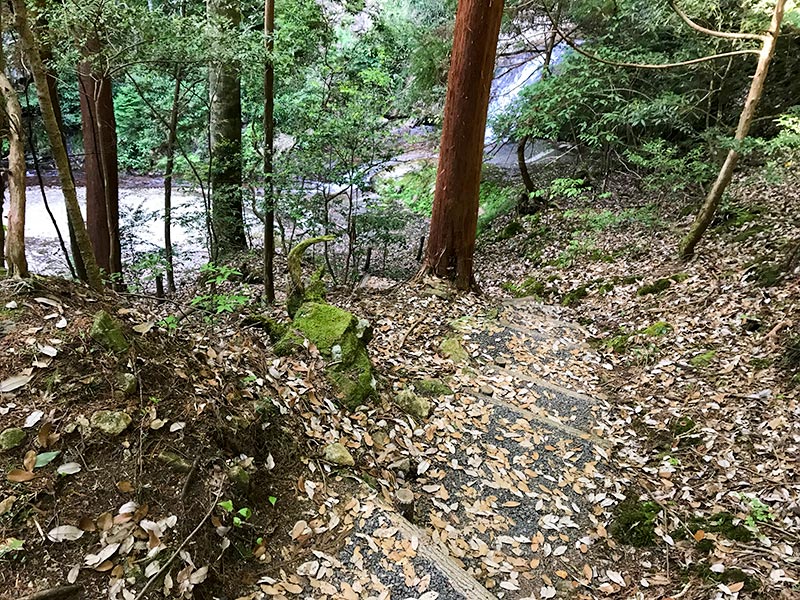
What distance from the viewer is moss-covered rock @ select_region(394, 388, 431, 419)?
4.07 meters

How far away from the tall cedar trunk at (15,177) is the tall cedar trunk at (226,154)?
4.85m

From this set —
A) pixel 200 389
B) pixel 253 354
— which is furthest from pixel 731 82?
pixel 200 389

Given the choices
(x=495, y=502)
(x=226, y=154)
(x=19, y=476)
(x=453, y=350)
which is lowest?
(x=495, y=502)

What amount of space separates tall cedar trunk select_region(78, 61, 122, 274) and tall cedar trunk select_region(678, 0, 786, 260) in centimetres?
800

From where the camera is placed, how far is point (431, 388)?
4.43 m

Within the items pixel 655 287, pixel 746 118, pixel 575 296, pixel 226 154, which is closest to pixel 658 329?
pixel 655 287

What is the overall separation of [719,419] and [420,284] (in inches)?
149

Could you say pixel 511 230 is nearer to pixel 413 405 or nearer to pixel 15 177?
pixel 413 405

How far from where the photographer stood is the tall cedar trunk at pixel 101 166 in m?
6.33

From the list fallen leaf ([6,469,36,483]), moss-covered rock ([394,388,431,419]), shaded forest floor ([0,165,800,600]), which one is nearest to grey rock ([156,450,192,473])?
shaded forest floor ([0,165,800,600])

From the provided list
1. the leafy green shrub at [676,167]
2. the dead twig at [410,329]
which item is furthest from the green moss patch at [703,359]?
the leafy green shrub at [676,167]

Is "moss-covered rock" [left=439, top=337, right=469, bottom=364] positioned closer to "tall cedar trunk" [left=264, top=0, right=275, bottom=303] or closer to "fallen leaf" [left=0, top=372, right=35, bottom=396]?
"tall cedar trunk" [left=264, top=0, right=275, bottom=303]

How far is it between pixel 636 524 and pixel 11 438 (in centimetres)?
369

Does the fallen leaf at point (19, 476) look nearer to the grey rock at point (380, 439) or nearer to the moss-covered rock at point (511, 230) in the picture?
the grey rock at point (380, 439)
